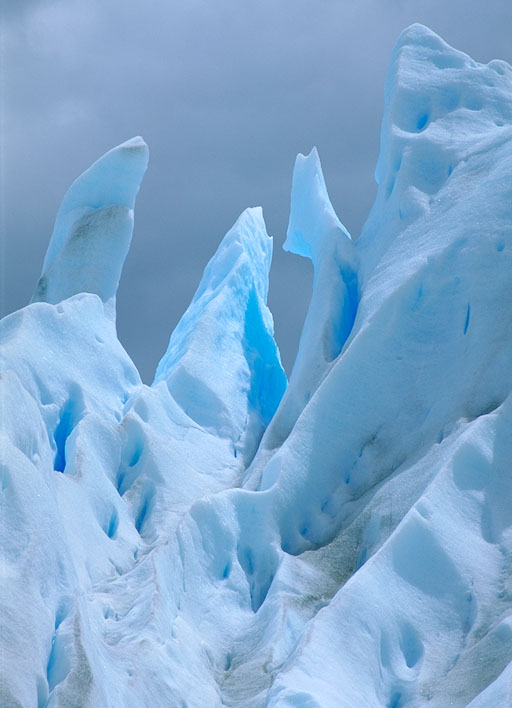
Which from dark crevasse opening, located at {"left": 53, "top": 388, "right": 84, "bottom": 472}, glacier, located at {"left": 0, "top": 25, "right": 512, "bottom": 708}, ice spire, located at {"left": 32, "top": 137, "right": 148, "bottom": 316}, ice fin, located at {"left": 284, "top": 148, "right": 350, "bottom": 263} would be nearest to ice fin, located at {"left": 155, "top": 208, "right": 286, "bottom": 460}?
glacier, located at {"left": 0, "top": 25, "right": 512, "bottom": 708}

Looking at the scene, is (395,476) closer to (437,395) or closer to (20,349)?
(437,395)

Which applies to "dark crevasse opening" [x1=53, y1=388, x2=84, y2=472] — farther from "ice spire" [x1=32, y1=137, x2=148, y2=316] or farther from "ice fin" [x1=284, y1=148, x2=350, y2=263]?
"ice fin" [x1=284, y1=148, x2=350, y2=263]

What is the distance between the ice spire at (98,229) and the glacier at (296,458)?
0.13 feet

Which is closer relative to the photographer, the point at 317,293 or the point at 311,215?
the point at 317,293

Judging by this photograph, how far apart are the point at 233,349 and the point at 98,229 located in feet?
10.5

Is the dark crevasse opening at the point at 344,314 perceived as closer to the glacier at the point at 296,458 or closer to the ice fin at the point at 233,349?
the glacier at the point at 296,458

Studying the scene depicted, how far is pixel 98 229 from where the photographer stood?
18.3 meters

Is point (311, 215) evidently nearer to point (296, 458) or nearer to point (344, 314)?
point (344, 314)

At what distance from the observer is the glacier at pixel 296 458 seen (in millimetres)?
9695

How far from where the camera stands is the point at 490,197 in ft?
48.1

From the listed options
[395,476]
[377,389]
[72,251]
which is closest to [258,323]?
[72,251]

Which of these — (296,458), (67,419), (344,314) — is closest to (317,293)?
(344,314)

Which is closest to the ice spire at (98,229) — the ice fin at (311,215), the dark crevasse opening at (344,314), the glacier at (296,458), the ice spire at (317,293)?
the glacier at (296,458)

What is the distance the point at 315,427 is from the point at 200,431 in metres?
2.78
